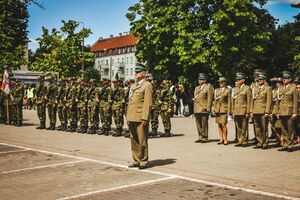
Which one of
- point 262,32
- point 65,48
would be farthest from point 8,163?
point 262,32

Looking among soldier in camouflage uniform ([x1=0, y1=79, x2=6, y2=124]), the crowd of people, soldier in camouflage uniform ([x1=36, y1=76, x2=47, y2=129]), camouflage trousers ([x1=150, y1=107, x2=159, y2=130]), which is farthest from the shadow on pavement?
soldier in camouflage uniform ([x1=0, y1=79, x2=6, y2=124])

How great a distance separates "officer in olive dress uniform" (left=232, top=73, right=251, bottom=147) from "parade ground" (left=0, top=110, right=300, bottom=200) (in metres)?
0.36

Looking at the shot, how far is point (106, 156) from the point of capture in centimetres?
1099

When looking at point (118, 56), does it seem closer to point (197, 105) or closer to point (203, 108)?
point (197, 105)

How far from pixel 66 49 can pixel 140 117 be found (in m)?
25.8

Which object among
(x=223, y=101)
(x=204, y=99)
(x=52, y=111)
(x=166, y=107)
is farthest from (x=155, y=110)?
(x=52, y=111)

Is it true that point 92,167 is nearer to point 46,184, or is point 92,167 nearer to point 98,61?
point 46,184

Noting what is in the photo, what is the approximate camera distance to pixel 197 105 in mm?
13859

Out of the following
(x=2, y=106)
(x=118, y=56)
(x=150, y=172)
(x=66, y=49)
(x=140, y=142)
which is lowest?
(x=150, y=172)

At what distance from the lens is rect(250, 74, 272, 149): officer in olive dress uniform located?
12.2 metres

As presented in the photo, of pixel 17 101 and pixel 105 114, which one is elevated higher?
pixel 17 101

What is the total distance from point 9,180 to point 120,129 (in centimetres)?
768

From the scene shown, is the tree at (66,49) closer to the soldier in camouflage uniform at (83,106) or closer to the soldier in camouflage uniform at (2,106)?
the soldier in camouflage uniform at (2,106)

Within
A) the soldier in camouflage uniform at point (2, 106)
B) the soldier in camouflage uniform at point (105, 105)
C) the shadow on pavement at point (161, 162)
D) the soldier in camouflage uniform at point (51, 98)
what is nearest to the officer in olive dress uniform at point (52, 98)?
the soldier in camouflage uniform at point (51, 98)
